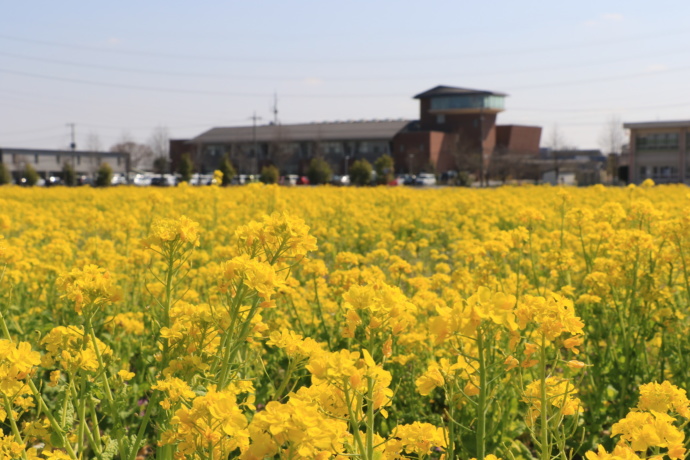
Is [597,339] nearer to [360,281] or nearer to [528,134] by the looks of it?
[360,281]

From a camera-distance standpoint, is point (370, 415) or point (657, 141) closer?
point (370, 415)

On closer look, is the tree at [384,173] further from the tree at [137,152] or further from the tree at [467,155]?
the tree at [137,152]

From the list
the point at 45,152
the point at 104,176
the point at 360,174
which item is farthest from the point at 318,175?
the point at 45,152

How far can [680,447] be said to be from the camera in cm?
143

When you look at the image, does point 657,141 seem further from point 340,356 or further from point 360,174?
point 340,356

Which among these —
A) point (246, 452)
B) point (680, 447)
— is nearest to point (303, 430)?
→ point (246, 452)

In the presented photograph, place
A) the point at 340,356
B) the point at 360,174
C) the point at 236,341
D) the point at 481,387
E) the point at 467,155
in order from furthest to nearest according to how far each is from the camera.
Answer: the point at 467,155 → the point at 360,174 → the point at 236,341 → the point at 481,387 → the point at 340,356

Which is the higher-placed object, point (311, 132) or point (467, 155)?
point (311, 132)

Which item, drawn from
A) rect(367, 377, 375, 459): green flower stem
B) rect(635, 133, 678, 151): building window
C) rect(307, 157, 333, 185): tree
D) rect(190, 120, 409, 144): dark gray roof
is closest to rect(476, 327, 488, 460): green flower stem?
rect(367, 377, 375, 459): green flower stem

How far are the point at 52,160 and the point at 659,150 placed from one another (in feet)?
204

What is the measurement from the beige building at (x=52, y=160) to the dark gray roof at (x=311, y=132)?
10.8m

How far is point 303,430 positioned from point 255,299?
2.47ft

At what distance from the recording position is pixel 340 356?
146 cm

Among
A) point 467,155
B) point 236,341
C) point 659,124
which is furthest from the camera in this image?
point 467,155
